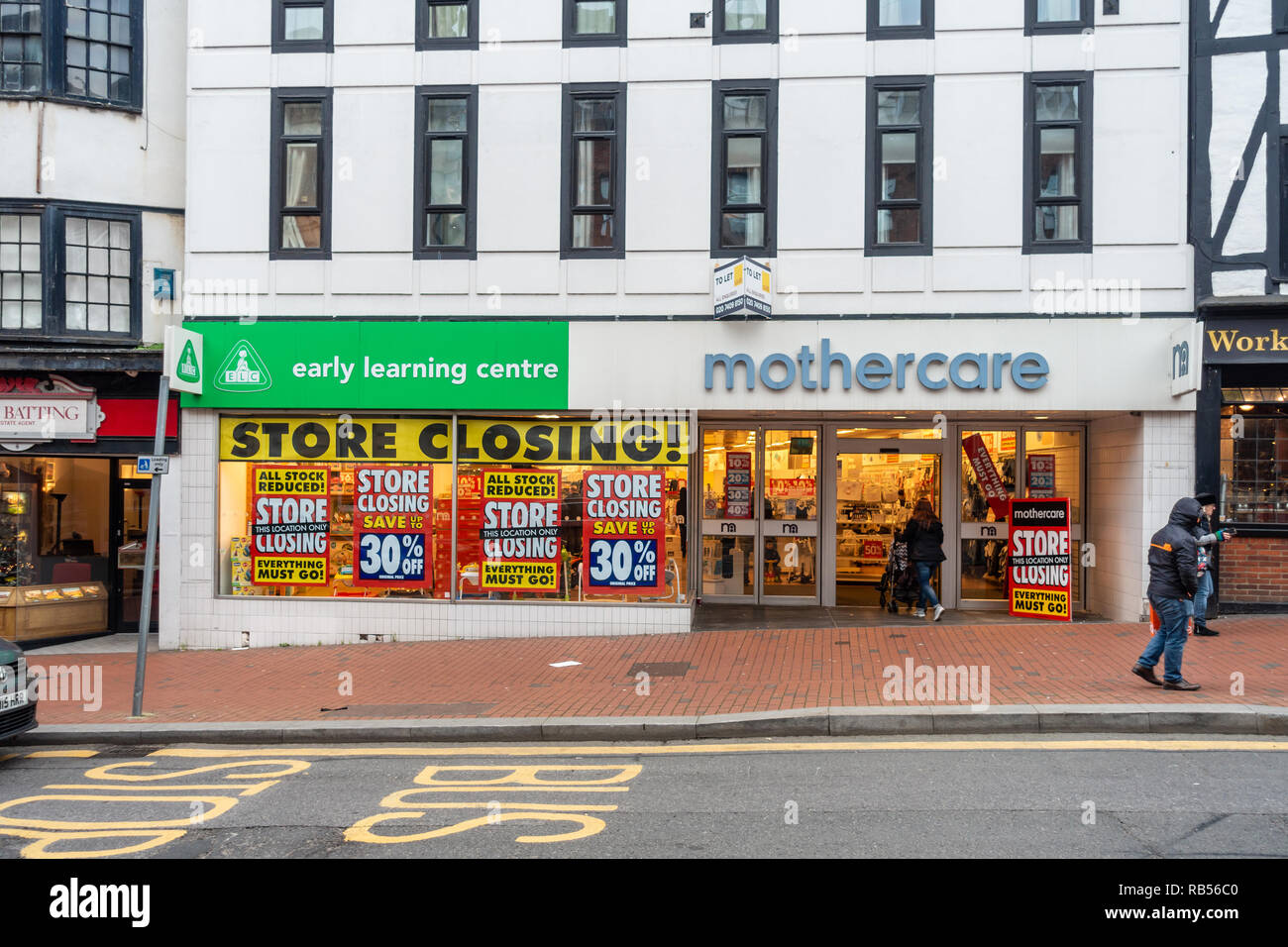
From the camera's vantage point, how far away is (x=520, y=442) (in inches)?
488

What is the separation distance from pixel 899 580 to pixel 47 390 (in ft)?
40.0

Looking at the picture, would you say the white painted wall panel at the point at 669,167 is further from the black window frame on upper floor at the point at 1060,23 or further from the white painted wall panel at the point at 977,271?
the black window frame on upper floor at the point at 1060,23

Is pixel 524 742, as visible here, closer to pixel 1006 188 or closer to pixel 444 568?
pixel 444 568

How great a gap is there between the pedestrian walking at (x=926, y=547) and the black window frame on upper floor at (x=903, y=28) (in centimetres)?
617

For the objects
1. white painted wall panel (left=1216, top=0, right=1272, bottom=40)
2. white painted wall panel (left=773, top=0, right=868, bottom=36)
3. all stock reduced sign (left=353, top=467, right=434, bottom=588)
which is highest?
white painted wall panel (left=773, top=0, right=868, bottom=36)

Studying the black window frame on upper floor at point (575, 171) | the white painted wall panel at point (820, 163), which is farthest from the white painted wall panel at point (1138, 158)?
the black window frame on upper floor at point (575, 171)

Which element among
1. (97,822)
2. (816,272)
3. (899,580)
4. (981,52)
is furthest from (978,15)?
(97,822)

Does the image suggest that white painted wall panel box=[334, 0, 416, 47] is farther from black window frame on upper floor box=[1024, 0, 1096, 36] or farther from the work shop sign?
black window frame on upper floor box=[1024, 0, 1096, 36]

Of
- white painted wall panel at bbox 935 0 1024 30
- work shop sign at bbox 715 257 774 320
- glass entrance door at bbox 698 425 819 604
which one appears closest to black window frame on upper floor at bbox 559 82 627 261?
work shop sign at bbox 715 257 774 320

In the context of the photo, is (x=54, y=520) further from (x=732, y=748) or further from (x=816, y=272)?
(x=816, y=272)

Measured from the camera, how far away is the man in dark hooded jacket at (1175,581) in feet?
26.3

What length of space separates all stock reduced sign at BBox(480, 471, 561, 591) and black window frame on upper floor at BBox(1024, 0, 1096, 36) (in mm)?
8505

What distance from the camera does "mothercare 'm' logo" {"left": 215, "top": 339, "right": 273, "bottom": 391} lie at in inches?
483

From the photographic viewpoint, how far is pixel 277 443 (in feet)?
Answer: 41.1
